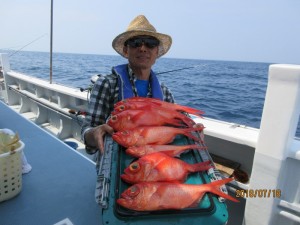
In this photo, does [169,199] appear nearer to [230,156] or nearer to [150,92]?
[150,92]

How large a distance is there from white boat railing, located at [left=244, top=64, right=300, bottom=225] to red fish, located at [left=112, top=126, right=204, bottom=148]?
2.80 ft

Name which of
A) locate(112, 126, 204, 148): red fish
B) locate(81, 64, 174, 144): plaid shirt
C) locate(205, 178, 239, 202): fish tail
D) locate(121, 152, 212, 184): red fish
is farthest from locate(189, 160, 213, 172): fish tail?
locate(81, 64, 174, 144): plaid shirt

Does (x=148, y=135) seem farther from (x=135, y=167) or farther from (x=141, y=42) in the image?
(x=141, y=42)

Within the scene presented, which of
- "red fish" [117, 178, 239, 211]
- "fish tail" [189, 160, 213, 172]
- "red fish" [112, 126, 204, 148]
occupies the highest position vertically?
"red fish" [112, 126, 204, 148]

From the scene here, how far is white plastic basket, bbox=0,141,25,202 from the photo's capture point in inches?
67.6

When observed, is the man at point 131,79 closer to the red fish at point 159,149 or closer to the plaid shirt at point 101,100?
the plaid shirt at point 101,100

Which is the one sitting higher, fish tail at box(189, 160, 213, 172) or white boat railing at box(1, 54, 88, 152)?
fish tail at box(189, 160, 213, 172)

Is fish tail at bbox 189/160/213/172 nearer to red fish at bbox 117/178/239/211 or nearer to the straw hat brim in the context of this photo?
red fish at bbox 117/178/239/211

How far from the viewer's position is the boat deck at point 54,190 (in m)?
1.79

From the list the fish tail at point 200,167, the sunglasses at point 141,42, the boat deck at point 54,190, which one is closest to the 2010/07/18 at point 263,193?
the fish tail at point 200,167

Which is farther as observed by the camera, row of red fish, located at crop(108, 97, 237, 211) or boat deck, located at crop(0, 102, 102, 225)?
boat deck, located at crop(0, 102, 102, 225)

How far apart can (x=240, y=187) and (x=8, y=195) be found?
7.29 feet

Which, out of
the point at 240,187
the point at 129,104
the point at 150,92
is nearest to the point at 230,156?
the point at 240,187

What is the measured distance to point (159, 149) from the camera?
148 centimetres
